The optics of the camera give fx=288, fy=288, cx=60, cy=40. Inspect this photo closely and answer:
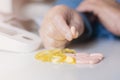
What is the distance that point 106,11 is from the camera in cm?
65

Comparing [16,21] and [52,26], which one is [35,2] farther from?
[52,26]

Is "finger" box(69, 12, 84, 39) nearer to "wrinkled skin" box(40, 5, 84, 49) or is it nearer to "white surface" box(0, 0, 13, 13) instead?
"wrinkled skin" box(40, 5, 84, 49)

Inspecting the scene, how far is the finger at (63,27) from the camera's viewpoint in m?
0.48

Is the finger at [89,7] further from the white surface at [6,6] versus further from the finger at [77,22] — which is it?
the white surface at [6,6]

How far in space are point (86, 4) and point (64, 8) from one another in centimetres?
12

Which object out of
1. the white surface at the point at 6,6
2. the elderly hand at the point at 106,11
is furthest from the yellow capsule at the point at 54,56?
the white surface at the point at 6,6

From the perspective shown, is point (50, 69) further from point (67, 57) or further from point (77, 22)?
point (77, 22)

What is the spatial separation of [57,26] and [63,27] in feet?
0.06

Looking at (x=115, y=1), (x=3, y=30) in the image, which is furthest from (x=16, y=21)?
(x=115, y=1)

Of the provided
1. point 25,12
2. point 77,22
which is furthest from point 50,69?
point 25,12

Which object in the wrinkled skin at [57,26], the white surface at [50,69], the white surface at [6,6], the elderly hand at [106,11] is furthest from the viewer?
the white surface at [6,6]

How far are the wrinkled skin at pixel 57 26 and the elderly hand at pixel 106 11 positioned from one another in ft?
0.32

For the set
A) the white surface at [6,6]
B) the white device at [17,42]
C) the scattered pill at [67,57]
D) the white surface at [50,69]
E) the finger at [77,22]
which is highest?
the white surface at [6,6]

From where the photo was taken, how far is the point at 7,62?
472mm
